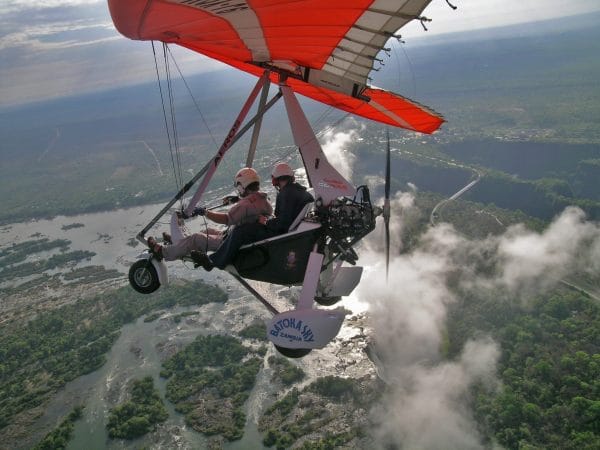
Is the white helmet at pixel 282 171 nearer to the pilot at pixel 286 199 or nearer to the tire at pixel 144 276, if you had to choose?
the pilot at pixel 286 199

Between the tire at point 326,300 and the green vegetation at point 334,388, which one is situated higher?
the tire at point 326,300

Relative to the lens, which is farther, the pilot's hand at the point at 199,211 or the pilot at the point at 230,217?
the pilot's hand at the point at 199,211

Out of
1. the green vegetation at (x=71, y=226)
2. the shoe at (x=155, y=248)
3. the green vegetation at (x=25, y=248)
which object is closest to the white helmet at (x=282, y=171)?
the shoe at (x=155, y=248)

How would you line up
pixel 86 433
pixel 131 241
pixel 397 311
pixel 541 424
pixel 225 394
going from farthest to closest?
pixel 131 241
pixel 397 311
pixel 225 394
pixel 86 433
pixel 541 424

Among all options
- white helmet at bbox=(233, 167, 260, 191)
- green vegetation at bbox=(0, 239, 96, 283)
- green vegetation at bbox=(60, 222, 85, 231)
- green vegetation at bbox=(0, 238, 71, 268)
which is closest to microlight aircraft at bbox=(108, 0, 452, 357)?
white helmet at bbox=(233, 167, 260, 191)

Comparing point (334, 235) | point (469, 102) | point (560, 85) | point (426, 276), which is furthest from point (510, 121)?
point (334, 235)

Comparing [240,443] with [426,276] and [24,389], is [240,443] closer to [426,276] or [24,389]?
[24,389]

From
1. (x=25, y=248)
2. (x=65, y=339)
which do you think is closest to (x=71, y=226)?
(x=25, y=248)
